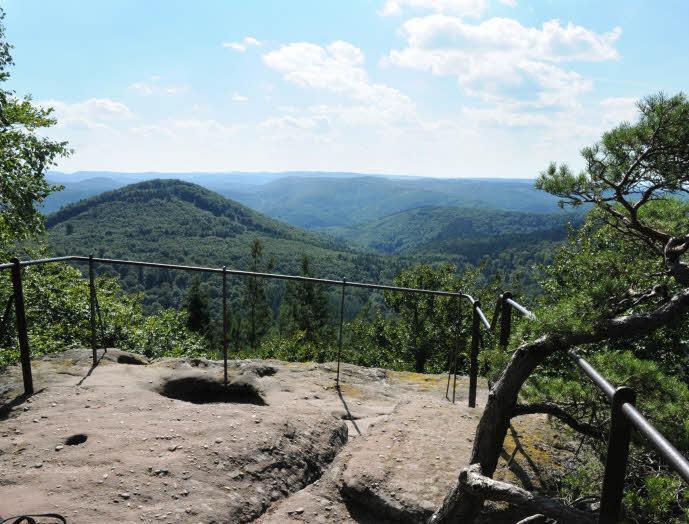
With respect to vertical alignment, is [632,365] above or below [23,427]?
above

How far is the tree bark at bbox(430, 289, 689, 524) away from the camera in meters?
3.18

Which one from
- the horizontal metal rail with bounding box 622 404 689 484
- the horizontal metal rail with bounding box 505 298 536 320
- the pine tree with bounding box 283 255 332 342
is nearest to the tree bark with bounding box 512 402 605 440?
the horizontal metal rail with bounding box 505 298 536 320

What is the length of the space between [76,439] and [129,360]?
3.06m

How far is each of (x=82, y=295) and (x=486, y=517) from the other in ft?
52.4

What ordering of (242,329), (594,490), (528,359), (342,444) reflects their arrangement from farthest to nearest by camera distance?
1. (242,329)
2. (342,444)
3. (528,359)
4. (594,490)

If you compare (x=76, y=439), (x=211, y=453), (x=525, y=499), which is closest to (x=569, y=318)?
(x=525, y=499)

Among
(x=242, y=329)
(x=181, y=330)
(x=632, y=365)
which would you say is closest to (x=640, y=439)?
(x=632, y=365)

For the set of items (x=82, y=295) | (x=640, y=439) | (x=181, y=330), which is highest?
(x=640, y=439)

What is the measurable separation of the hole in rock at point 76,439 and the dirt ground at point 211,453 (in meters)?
0.01

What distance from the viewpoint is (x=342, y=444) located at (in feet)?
17.4

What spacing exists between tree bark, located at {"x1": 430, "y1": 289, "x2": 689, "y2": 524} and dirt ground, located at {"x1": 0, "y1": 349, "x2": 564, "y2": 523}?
30.5 inches

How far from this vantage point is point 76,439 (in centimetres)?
458

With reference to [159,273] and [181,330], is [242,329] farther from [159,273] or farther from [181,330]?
[159,273]

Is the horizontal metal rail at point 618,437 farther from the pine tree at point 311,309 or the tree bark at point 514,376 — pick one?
the pine tree at point 311,309
